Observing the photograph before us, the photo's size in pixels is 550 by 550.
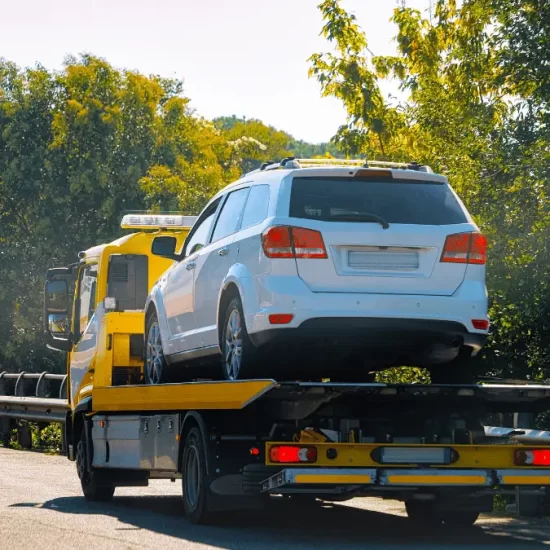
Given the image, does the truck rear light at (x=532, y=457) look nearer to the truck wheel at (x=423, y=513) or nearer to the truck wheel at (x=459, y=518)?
the truck wheel at (x=459, y=518)

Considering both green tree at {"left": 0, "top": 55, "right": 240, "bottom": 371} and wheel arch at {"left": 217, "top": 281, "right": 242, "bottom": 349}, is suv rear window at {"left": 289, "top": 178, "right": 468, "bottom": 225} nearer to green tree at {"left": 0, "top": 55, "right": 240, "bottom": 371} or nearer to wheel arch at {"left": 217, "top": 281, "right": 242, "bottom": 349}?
wheel arch at {"left": 217, "top": 281, "right": 242, "bottom": 349}

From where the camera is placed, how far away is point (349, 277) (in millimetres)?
9898

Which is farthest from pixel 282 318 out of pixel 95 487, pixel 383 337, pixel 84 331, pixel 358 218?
pixel 84 331

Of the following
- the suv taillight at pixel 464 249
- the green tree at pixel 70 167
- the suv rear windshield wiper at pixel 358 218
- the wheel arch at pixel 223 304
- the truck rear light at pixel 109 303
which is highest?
the green tree at pixel 70 167

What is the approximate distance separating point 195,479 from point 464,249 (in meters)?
2.73

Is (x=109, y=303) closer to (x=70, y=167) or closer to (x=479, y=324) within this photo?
(x=479, y=324)

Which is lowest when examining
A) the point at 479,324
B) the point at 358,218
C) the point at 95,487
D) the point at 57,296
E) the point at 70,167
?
the point at 95,487

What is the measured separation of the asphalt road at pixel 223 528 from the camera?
978 cm

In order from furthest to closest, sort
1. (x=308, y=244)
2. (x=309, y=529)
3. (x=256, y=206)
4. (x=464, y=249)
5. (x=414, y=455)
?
(x=309, y=529) < (x=256, y=206) < (x=464, y=249) < (x=308, y=244) < (x=414, y=455)

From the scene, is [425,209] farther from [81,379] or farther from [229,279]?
[81,379]

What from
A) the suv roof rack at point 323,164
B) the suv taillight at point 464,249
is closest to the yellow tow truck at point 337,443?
the suv taillight at point 464,249

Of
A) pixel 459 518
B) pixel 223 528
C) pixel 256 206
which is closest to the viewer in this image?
pixel 256 206

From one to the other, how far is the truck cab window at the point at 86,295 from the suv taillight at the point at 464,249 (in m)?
5.97

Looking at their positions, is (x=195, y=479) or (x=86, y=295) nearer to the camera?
(x=195, y=479)
